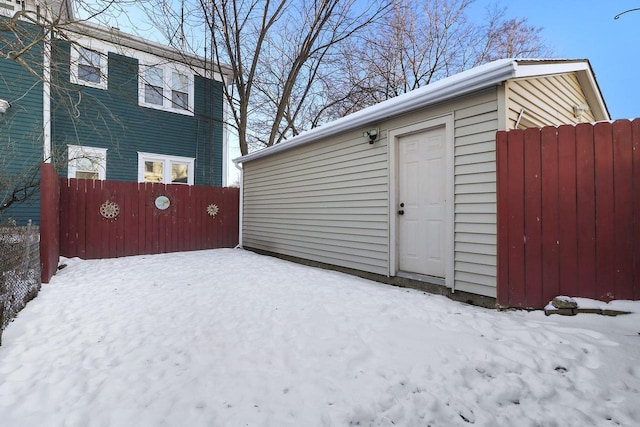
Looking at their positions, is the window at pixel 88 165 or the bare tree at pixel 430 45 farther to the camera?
the bare tree at pixel 430 45

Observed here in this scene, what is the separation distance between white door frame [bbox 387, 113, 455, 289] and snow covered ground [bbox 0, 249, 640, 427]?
2.00 ft

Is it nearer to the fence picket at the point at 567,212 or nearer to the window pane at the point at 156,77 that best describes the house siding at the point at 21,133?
the window pane at the point at 156,77

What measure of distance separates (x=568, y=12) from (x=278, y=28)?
11.1 meters

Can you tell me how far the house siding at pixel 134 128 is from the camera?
8.47 m

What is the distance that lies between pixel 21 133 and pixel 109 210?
11.0 ft

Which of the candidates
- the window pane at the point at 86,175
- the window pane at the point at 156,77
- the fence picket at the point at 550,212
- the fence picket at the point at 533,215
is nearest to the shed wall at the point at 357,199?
the fence picket at the point at 533,215

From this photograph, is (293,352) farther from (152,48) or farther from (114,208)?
(152,48)

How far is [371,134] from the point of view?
495 cm

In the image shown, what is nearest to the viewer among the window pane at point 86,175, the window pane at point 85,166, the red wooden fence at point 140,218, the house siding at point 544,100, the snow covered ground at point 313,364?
the snow covered ground at point 313,364

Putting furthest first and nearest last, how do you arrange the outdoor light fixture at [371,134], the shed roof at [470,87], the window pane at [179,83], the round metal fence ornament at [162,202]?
the window pane at [179,83]
the round metal fence ornament at [162,202]
the outdoor light fixture at [371,134]
the shed roof at [470,87]

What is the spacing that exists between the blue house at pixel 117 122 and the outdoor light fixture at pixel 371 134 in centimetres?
480

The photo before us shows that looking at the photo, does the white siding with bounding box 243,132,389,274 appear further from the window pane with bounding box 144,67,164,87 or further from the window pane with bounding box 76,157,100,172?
the window pane with bounding box 144,67,164,87

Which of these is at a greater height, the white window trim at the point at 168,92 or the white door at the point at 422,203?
the white window trim at the point at 168,92

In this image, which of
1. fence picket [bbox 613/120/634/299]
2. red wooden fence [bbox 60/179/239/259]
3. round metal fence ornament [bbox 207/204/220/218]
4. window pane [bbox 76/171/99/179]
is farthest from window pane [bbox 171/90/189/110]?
fence picket [bbox 613/120/634/299]
